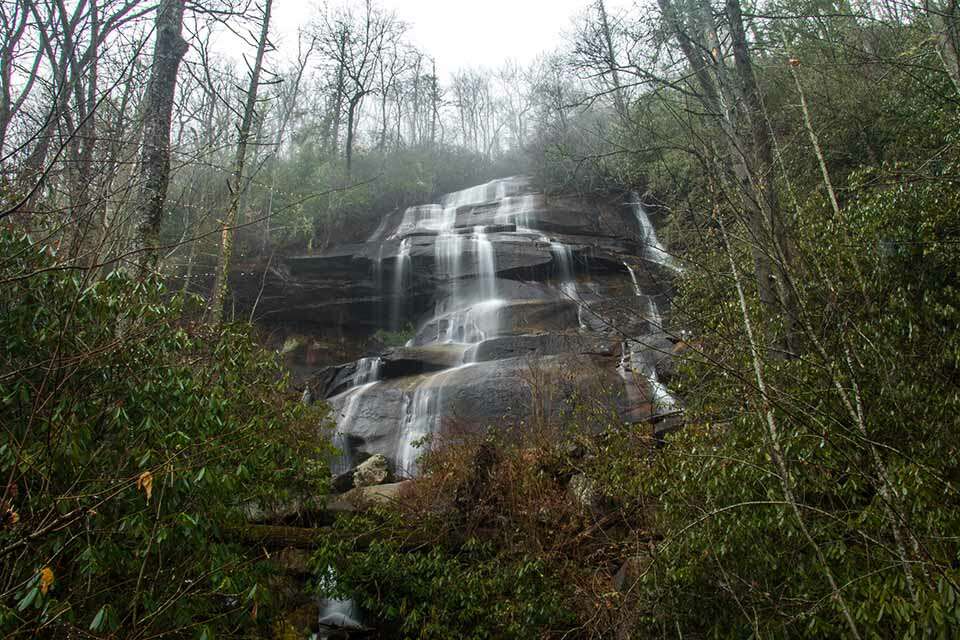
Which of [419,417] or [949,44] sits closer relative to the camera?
[949,44]

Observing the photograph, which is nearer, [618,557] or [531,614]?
[531,614]

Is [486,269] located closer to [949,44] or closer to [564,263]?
[564,263]

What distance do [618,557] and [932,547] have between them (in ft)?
8.19

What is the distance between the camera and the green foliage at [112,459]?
2656 millimetres

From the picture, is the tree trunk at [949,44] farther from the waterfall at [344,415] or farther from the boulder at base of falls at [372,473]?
the waterfall at [344,415]

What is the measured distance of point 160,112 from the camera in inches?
239

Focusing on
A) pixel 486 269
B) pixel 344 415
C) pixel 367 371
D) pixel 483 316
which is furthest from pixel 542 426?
pixel 486 269

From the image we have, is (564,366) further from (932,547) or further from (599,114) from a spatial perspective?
(599,114)

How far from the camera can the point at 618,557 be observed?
198 inches

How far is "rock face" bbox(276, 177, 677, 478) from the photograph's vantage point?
8.99 m

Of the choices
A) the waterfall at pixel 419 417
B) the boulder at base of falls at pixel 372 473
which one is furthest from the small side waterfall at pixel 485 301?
the boulder at base of falls at pixel 372 473

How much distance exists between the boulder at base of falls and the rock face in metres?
0.03

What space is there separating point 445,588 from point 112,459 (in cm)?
312

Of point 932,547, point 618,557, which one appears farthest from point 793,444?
point 618,557
